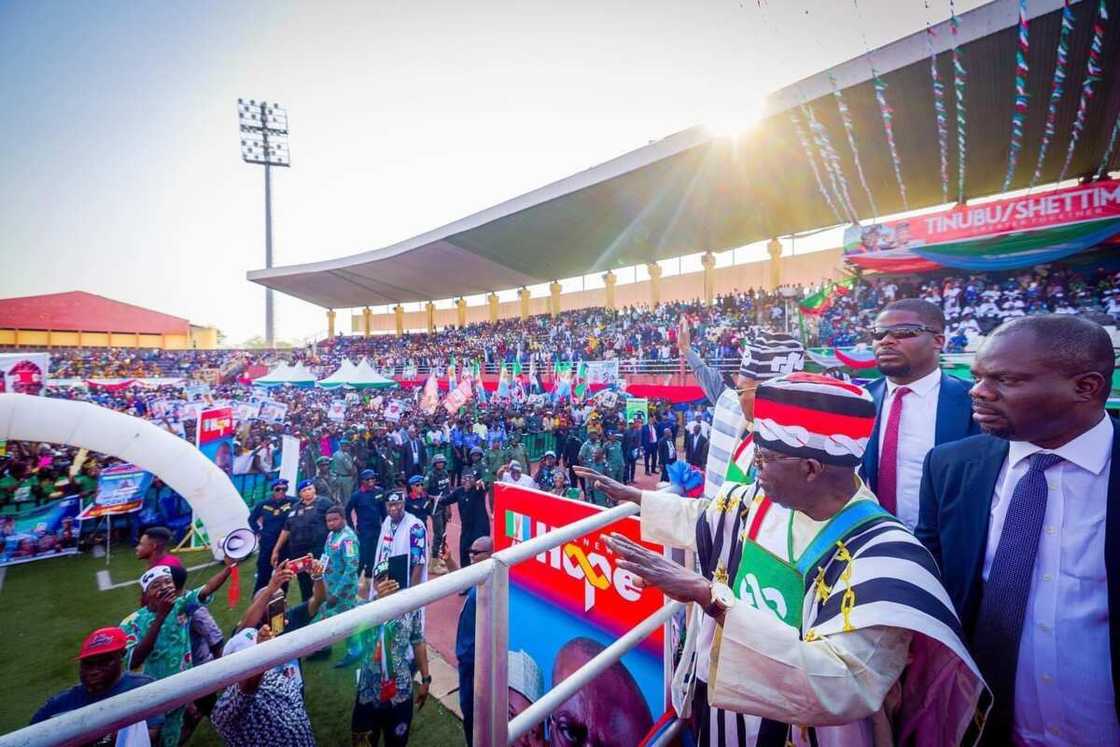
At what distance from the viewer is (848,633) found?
113 cm

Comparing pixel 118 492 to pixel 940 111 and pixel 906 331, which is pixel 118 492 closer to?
pixel 906 331

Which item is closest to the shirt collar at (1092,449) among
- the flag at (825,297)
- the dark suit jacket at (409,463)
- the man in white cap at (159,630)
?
the man in white cap at (159,630)

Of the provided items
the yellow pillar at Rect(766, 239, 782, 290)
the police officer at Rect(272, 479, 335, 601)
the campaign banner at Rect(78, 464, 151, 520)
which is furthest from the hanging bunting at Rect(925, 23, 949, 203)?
the campaign banner at Rect(78, 464, 151, 520)

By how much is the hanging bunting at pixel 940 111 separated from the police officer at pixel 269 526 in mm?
14917

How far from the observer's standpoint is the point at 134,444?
7.34m

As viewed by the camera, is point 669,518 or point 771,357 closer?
point 669,518

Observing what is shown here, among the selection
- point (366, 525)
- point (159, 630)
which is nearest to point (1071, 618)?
point (159, 630)

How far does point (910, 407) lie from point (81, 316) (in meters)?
57.8

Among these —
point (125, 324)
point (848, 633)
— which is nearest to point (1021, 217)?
point (848, 633)

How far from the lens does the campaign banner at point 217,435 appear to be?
30.3 feet

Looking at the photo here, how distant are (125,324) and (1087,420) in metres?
58.3

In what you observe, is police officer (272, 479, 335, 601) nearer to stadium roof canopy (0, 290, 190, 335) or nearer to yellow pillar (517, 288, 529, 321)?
yellow pillar (517, 288, 529, 321)

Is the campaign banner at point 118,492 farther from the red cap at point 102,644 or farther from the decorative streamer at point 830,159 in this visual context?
the decorative streamer at point 830,159

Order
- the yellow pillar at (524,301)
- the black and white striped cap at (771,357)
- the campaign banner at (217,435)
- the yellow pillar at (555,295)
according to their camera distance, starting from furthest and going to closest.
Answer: the yellow pillar at (524,301), the yellow pillar at (555,295), the campaign banner at (217,435), the black and white striped cap at (771,357)
